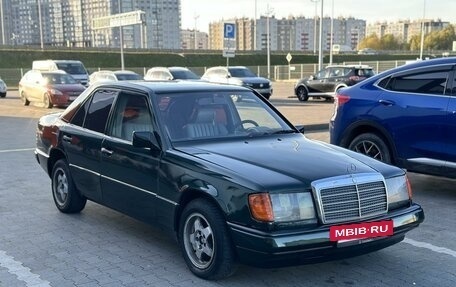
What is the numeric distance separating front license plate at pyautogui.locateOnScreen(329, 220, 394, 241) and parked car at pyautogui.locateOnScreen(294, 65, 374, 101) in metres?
19.5

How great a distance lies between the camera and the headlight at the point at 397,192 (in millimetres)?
4268

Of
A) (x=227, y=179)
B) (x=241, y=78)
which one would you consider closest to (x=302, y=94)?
(x=241, y=78)

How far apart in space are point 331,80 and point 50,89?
11796 millimetres

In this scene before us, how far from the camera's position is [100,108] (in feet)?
19.1

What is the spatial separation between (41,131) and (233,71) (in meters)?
21.0

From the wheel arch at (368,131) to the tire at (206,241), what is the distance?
3815 mm

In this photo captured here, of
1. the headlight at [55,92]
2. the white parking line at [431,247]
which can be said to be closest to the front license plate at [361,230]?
the white parking line at [431,247]

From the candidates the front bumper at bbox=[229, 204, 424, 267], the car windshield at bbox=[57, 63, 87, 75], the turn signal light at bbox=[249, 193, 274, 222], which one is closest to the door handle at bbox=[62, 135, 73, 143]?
the front bumper at bbox=[229, 204, 424, 267]

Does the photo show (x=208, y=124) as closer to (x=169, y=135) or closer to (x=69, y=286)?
(x=169, y=135)

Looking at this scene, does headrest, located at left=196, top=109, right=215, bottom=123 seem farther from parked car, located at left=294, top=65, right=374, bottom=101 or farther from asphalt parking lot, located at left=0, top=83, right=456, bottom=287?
parked car, located at left=294, top=65, right=374, bottom=101

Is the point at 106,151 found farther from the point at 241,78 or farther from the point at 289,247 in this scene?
the point at 241,78

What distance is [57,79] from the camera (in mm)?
22125

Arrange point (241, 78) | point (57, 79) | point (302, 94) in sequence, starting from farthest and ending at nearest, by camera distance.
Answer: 1. point (241, 78)
2. point (302, 94)
3. point (57, 79)

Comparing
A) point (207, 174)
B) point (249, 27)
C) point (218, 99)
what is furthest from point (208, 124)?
point (249, 27)
